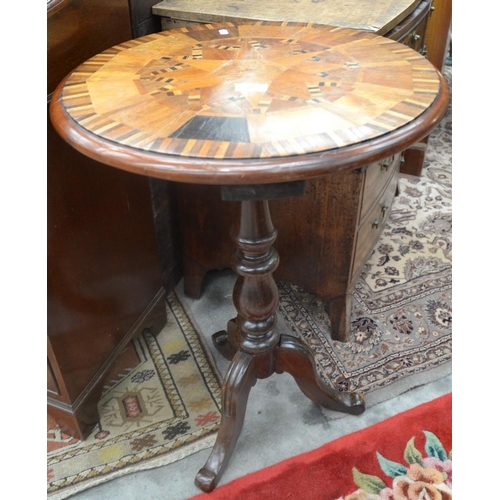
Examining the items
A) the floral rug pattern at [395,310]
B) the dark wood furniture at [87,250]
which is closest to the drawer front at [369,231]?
the floral rug pattern at [395,310]

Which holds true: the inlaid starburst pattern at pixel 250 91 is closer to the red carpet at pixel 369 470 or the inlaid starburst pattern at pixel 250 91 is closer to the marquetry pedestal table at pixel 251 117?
the marquetry pedestal table at pixel 251 117

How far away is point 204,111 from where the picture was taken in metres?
0.79

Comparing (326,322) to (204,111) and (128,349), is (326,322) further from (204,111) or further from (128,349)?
(204,111)

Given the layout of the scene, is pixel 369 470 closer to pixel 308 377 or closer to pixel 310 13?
pixel 308 377

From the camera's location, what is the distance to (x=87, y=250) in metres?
1.17

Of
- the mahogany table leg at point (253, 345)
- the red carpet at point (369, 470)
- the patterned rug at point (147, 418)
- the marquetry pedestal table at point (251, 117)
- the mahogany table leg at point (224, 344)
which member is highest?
the marquetry pedestal table at point (251, 117)

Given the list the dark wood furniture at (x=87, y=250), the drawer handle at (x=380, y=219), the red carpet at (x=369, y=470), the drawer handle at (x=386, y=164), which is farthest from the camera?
the drawer handle at (x=380, y=219)

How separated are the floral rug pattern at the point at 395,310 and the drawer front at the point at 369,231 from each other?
0.64 ft

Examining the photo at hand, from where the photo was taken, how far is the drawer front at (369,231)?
4.63 ft

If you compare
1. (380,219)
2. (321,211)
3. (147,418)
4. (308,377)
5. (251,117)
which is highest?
(251,117)

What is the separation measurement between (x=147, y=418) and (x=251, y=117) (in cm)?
86

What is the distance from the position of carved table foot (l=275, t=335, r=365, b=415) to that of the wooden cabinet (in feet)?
0.82

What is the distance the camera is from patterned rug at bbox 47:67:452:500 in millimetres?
1241

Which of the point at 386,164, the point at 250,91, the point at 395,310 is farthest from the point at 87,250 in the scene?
the point at 395,310
